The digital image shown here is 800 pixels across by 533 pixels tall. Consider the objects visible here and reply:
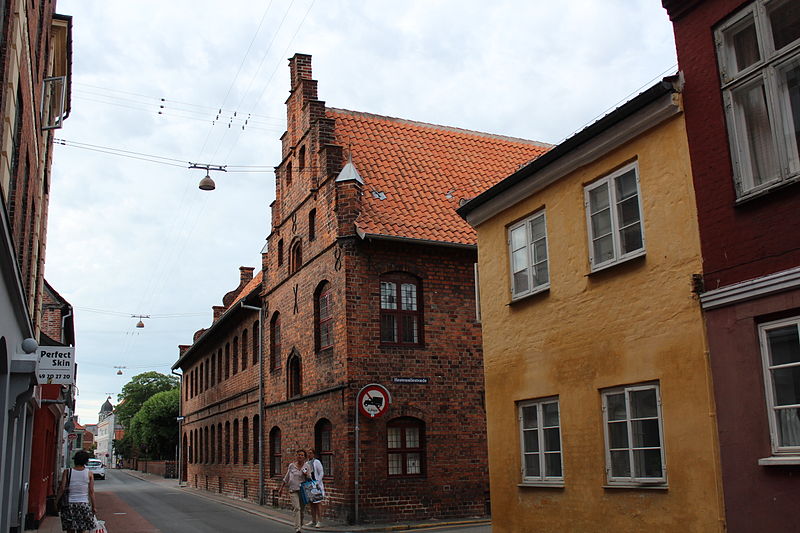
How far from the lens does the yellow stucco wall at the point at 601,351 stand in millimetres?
8820

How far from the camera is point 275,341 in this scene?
26.7 m

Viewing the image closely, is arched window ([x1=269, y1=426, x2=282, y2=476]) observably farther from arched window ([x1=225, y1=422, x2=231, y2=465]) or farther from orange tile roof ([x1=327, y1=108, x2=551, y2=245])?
orange tile roof ([x1=327, y1=108, x2=551, y2=245])

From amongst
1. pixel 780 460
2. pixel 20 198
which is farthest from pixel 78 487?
pixel 780 460

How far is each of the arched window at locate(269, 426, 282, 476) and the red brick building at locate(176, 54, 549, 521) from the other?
10cm

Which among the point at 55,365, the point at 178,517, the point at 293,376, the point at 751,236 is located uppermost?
the point at 293,376

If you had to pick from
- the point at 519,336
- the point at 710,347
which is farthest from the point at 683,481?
the point at 519,336

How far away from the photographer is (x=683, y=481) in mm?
8805

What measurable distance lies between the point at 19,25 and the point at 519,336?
8035 mm

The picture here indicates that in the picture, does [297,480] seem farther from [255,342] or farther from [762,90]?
[762,90]

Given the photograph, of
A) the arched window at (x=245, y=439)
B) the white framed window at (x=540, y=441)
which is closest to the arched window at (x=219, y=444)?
the arched window at (x=245, y=439)

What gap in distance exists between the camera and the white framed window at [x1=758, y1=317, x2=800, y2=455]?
7383mm

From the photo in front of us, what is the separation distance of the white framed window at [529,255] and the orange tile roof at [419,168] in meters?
7.85

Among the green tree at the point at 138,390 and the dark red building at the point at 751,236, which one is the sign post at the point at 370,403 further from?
the green tree at the point at 138,390

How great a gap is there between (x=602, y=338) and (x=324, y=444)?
12295 millimetres
